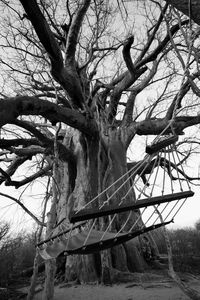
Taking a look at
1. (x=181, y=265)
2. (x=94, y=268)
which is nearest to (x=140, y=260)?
(x=94, y=268)

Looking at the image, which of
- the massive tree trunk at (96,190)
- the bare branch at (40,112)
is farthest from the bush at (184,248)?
the bare branch at (40,112)

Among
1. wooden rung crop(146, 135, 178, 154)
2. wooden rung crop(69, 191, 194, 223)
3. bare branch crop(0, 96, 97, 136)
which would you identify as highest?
bare branch crop(0, 96, 97, 136)

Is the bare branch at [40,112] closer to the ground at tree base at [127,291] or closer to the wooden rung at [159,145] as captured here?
the wooden rung at [159,145]

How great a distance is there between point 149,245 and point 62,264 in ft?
5.66

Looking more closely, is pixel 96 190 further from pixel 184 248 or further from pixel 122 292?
pixel 184 248

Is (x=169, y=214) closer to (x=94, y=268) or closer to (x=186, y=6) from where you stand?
(x=186, y=6)

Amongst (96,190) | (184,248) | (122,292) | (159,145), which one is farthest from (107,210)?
(184,248)

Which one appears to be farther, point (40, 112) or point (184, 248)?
point (184, 248)

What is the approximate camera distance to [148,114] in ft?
20.7

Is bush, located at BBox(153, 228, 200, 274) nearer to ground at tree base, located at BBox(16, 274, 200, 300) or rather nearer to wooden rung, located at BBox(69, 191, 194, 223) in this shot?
ground at tree base, located at BBox(16, 274, 200, 300)

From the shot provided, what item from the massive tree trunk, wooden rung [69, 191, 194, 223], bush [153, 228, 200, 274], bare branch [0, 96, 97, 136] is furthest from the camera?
bush [153, 228, 200, 274]

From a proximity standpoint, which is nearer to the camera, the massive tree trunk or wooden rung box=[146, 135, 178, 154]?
wooden rung box=[146, 135, 178, 154]

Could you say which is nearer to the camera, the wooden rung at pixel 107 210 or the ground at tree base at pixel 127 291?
the wooden rung at pixel 107 210

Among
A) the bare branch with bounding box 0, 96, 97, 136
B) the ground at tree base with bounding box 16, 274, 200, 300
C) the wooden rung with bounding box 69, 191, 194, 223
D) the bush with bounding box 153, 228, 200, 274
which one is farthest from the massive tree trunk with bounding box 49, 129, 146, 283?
the wooden rung with bounding box 69, 191, 194, 223
